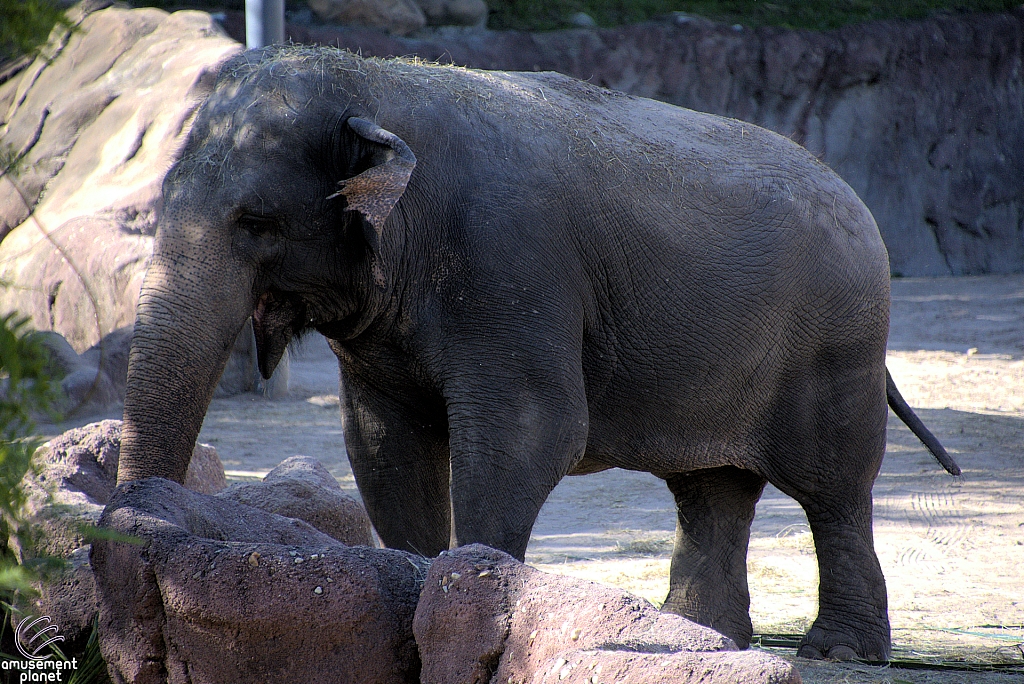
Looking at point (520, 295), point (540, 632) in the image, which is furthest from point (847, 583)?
point (540, 632)

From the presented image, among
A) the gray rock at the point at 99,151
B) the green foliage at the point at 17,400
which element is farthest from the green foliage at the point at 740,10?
the green foliage at the point at 17,400

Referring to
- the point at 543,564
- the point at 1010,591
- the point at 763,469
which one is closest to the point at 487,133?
the point at 763,469

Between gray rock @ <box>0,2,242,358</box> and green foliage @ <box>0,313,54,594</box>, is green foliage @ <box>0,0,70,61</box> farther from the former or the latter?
gray rock @ <box>0,2,242,358</box>

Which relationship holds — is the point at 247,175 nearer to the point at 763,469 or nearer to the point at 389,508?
the point at 389,508

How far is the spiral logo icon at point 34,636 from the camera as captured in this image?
274 centimetres

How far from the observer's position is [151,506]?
254 cm

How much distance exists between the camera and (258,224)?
2965 millimetres

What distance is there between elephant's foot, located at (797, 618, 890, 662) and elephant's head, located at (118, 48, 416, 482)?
2031 mm

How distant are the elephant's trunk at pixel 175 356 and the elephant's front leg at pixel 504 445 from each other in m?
0.66

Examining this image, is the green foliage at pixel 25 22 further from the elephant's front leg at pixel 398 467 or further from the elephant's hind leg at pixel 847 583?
the elephant's hind leg at pixel 847 583

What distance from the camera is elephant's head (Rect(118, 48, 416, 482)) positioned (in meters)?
2.82

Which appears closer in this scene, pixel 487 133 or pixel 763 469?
pixel 487 133

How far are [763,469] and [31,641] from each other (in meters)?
2.37

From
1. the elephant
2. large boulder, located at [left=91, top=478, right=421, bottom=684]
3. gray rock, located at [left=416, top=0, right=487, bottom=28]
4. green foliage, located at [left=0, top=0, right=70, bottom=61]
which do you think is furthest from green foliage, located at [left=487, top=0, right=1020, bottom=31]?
green foliage, located at [left=0, top=0, right=70, bottom=61]
